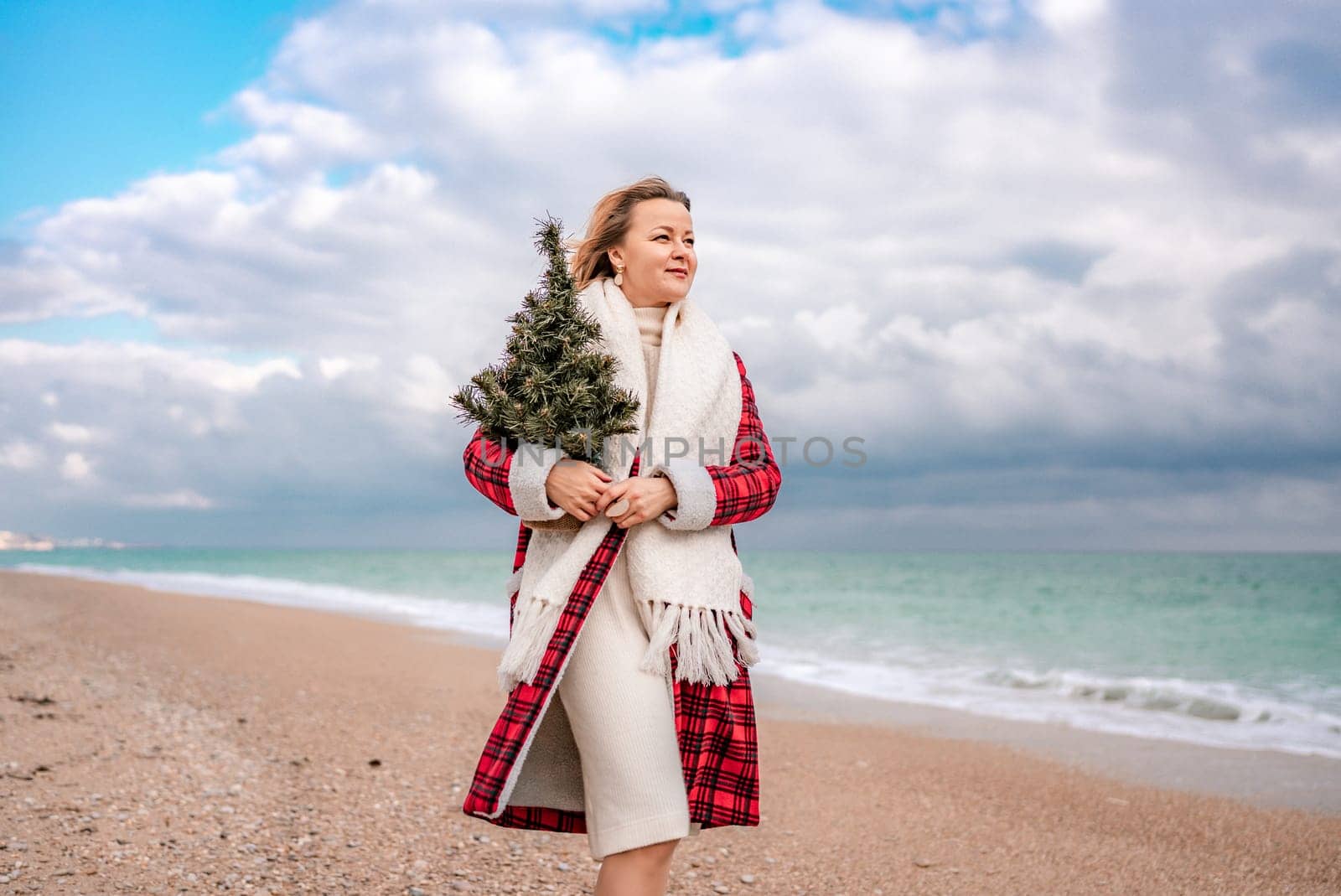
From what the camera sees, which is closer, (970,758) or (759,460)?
(759,460)

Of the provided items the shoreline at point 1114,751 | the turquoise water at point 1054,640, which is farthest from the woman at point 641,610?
the turquoise water at point 1054,640

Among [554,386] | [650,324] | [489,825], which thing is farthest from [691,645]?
[489,825]

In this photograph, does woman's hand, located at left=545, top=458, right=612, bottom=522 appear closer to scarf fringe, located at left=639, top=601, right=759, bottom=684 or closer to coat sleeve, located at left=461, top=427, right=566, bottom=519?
coat sleeve, located at left=461, top=427, right=566, bottom=519

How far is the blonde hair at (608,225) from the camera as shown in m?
2.56

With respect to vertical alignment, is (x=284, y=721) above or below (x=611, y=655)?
below

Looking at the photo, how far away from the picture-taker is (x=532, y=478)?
219cm

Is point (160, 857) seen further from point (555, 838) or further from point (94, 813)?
point (555, 838)

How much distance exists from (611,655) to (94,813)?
11.3ft

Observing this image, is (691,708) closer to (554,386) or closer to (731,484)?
(731,484)

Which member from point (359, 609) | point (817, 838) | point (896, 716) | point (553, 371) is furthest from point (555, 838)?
point (359, 609)

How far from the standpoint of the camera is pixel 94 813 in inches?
170

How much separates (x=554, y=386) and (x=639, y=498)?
321 mm

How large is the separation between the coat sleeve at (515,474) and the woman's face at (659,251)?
0.56 metres

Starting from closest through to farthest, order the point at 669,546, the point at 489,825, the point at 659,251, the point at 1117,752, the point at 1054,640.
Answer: the point at 669,546 < the point at 659,251 < the point at 489,825 < the point at 1117,752 < the point at 1054,640
